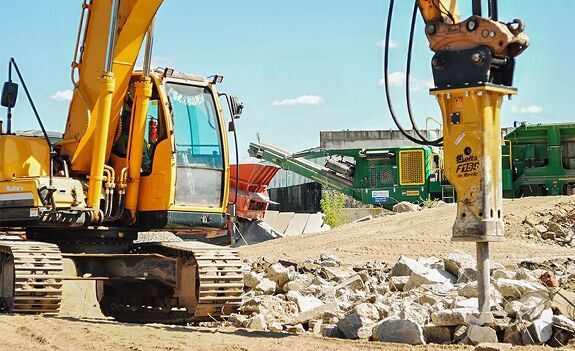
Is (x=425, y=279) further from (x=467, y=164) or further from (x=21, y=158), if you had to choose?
(x=21, y=158)

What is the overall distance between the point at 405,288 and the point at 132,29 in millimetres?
4448

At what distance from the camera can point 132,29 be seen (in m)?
9.94

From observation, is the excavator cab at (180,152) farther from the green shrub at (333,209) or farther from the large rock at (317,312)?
the green shrub at (333,209)

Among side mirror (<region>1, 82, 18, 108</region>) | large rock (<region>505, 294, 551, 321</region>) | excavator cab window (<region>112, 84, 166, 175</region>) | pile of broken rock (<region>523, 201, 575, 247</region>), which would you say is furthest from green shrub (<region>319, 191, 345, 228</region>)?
large rock (<region>505, 294, 551, 321</region>)

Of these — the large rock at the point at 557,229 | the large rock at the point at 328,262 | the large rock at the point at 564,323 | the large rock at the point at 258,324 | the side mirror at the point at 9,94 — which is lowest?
the large rock at the point at 258,324

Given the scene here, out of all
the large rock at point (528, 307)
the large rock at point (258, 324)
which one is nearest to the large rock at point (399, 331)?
the large rock at point (528, 307)

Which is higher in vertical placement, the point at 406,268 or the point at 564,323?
the point at 406,268

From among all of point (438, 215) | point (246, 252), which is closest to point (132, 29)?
point (246, 252)

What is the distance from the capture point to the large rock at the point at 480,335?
7.18 m

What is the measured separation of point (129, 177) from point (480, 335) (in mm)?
4531

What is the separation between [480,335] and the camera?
7.22 meters

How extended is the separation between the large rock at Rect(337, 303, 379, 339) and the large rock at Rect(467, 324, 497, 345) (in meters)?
0.96

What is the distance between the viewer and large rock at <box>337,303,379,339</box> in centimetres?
787

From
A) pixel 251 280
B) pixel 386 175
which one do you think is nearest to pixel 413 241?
pixel 386 175
